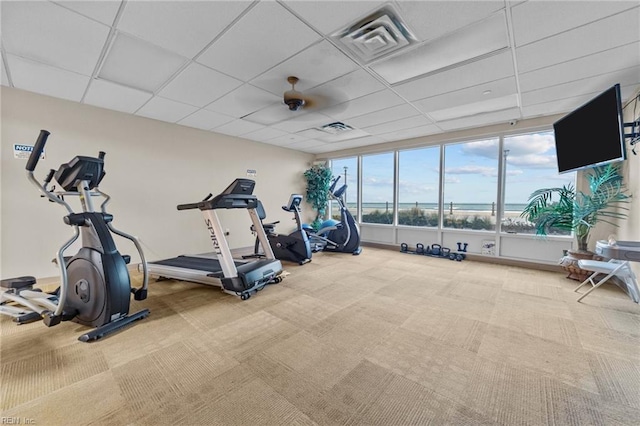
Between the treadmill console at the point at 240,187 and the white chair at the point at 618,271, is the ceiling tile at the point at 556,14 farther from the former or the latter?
the treadmill console at the point at 240,187

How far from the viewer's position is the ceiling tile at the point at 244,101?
3365 millimetres

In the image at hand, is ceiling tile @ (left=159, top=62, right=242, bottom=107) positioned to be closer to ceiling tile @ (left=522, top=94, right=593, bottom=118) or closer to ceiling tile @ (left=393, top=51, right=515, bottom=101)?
ceiling tile @ (left=393, top=51, right=515, bottom=101)

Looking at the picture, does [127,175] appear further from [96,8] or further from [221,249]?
[96,8]

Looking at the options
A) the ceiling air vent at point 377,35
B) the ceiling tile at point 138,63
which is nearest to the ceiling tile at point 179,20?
the ceiling tile at point 138,63

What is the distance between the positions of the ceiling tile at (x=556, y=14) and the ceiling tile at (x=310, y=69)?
1428mm

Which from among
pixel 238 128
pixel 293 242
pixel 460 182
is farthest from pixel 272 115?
pixel 460 182

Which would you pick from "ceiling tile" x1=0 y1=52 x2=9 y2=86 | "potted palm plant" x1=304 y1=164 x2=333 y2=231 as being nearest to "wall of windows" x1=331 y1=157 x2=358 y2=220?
"potted palm plant" x1=304 y1=164 x2=333 y2=231

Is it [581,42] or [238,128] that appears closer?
[581,42]

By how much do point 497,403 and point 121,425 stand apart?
214 centimetres

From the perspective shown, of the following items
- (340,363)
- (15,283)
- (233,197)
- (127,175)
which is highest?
(127,175)

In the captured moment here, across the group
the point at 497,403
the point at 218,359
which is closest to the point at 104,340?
the point at 218,359

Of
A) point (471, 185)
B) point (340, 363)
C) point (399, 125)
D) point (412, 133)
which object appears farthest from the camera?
point (412, 133)

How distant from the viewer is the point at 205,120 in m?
4.58

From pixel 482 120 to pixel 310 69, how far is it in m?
3.60
